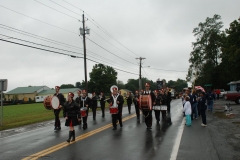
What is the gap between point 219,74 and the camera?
199 ft

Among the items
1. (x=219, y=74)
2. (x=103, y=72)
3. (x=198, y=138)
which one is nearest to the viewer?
(x=198, y=138)

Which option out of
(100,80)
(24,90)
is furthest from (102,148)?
(24,90)

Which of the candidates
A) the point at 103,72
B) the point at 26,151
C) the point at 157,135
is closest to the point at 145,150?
the point at 157,135

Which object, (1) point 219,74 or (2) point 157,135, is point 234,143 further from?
(1) point 219,74

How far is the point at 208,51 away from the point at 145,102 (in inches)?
2085

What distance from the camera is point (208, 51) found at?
61.3m

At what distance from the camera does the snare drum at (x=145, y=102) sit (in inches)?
475

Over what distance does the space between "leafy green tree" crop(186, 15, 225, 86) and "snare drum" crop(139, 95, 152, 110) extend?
166 feet

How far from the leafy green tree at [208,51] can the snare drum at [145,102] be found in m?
50.5

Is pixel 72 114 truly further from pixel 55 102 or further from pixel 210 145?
pixel 210 145

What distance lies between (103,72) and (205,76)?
4682 centimetres

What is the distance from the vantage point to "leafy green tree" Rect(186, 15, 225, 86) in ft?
200

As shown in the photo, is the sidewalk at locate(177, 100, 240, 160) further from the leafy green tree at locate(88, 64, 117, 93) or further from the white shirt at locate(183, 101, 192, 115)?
the leafy green tree at locate(88, 64, 117, 93)

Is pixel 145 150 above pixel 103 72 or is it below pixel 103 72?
below
